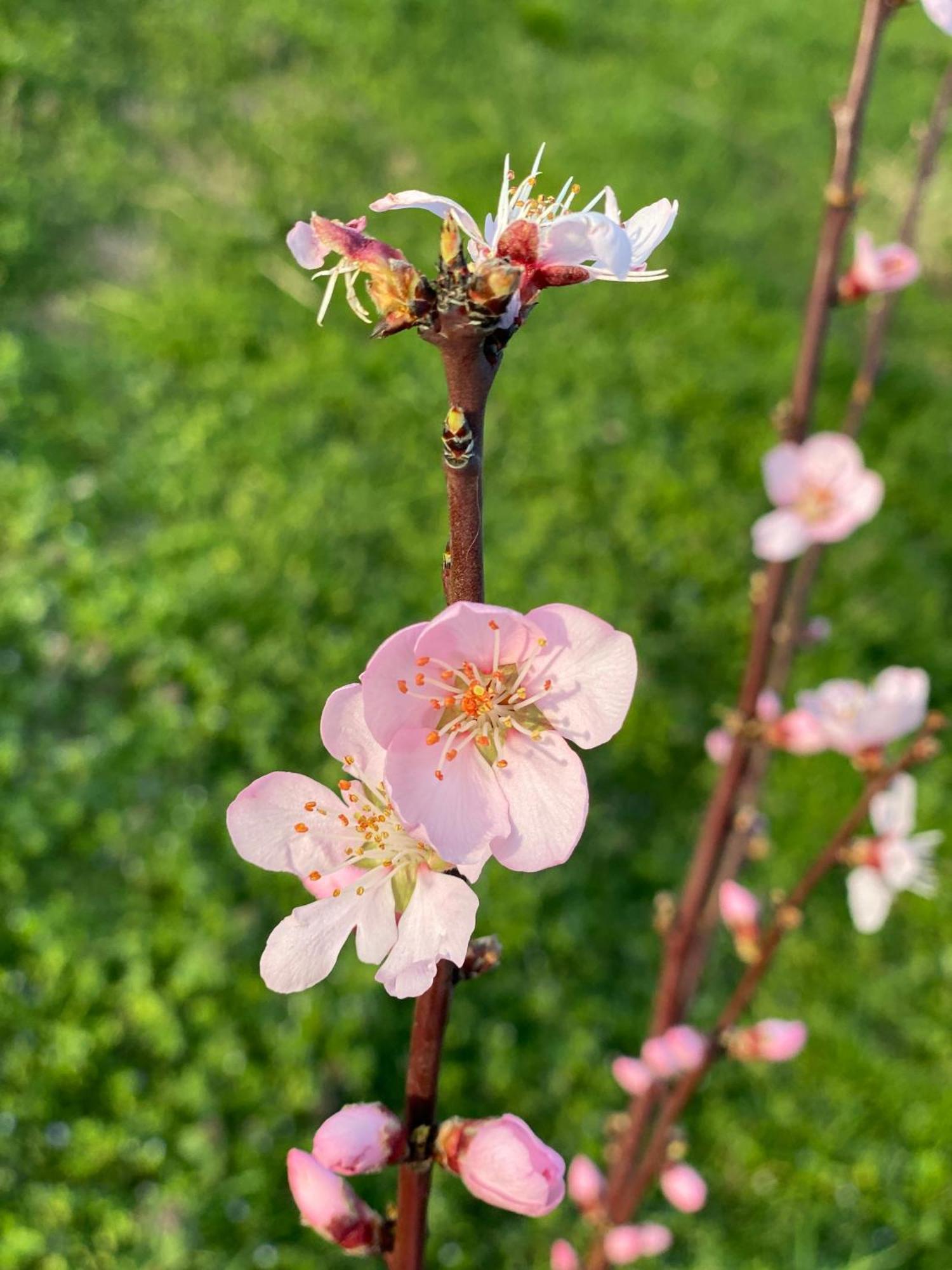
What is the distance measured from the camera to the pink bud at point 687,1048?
1.39 meters

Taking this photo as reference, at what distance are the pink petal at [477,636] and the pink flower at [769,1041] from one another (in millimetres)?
891

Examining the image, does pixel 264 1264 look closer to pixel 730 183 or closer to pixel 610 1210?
pixel 610 1210

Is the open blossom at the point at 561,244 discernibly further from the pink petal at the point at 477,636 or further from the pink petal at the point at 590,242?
the pink petal at the point at 477,636

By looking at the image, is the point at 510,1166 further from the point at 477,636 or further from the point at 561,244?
the point at 561,244

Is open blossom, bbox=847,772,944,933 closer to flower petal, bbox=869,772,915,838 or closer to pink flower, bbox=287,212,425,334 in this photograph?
flower petal, bbox=869,772,915,838

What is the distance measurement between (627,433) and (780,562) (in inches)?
89.6

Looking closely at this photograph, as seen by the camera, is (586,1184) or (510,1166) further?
(586,1184)

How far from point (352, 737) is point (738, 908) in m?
0.91

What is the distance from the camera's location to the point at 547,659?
78cm

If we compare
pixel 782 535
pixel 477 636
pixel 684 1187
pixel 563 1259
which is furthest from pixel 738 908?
pixel 477 636

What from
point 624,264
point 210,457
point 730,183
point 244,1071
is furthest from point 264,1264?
point 730,183

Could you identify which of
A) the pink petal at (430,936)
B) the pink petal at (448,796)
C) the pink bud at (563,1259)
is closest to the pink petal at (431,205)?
the pink petal at (448,796)

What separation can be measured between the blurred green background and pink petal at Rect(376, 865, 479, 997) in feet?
5.32

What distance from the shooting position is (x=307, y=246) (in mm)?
694
